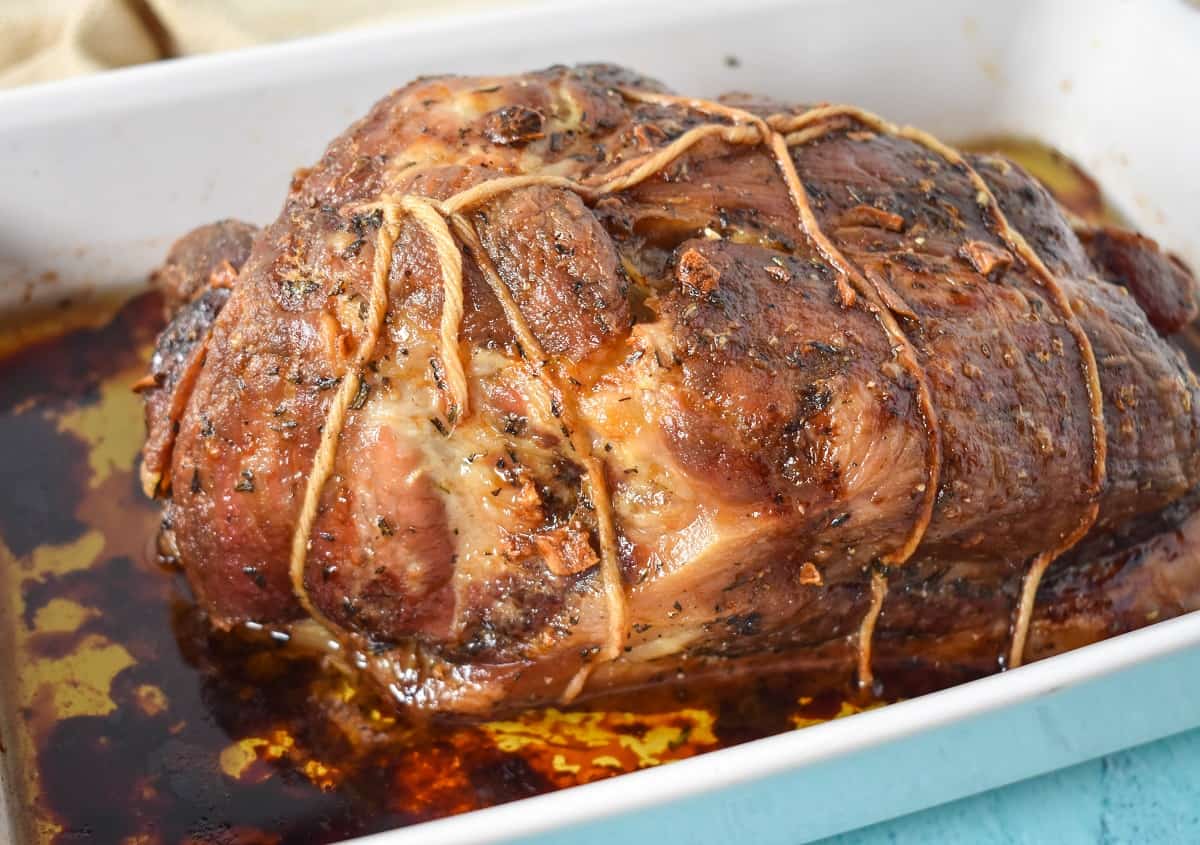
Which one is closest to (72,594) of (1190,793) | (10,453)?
(10,453)

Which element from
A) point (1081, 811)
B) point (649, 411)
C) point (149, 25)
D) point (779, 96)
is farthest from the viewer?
point (149, 25)

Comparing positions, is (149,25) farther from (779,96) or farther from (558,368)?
(558,368)

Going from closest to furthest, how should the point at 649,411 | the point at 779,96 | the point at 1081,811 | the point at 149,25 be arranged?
the point at 649,411
the point at 1081,811
the point at 779,96
the point at 149,25

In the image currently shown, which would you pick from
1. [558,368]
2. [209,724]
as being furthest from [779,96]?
[209,724]

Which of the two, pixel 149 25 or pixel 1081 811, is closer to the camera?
A: pixel 1081 811

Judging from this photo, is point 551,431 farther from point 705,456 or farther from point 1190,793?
point 1190,793
